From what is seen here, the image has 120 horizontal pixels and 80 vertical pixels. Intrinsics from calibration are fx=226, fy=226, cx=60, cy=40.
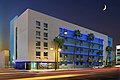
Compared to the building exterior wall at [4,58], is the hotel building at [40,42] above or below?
above

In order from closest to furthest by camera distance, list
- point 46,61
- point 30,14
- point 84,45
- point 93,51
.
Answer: point 30,14 → point 46,61 → point 84,45 → point 93,51

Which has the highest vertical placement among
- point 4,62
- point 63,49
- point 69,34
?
point 69,34

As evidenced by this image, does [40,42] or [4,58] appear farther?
[4,58]

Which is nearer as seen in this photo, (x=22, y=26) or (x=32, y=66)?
(x=32, y=66)

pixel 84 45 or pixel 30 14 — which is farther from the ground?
pixel 30 14

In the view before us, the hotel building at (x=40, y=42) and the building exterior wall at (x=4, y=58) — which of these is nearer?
the hotel building at (x=40, y=42)

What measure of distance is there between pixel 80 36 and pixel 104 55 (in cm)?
3619

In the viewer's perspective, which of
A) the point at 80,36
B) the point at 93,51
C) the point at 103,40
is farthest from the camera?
the point at 103,40

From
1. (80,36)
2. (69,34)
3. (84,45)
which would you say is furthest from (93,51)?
(69,34)

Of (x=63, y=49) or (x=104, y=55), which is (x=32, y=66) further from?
(x=104, y=55)

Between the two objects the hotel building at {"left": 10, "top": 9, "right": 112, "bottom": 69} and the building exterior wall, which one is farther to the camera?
the building exterior wall

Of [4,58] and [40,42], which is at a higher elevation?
[40,42]

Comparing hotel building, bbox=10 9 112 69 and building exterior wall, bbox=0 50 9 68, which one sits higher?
hotel building, bbox=10 9 112 69

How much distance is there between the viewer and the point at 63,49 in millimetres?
86062
